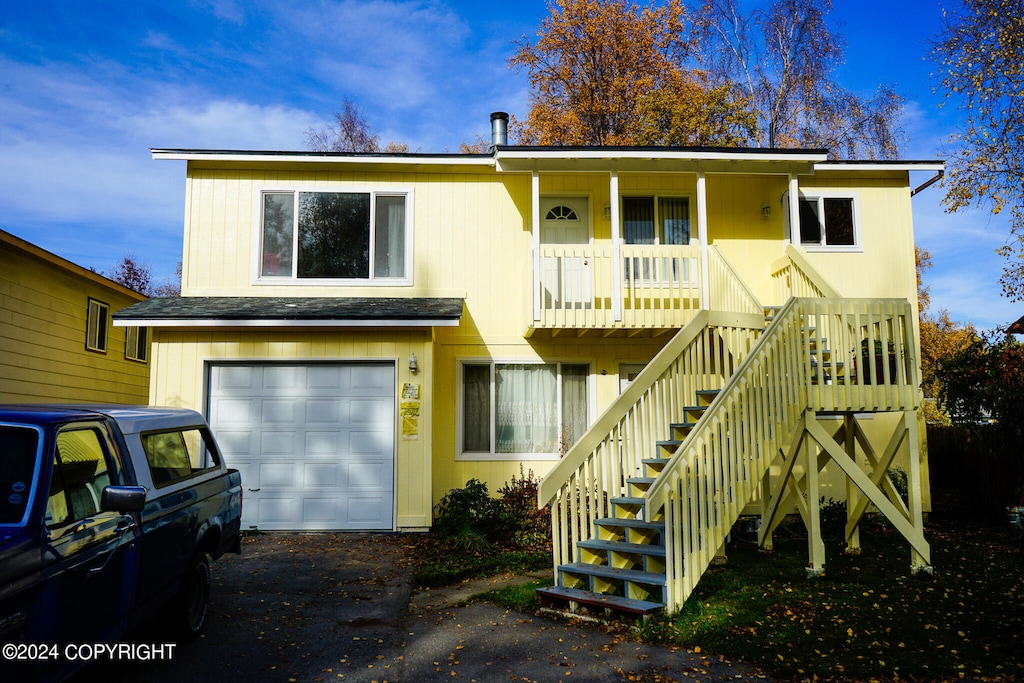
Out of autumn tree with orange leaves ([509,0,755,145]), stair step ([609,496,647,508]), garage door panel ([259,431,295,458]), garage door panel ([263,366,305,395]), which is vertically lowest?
stair step ([609,496,647,508])

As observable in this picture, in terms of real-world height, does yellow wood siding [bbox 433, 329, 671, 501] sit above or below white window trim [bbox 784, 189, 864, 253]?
below

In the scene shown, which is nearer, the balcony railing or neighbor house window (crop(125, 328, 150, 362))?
the balcony railing

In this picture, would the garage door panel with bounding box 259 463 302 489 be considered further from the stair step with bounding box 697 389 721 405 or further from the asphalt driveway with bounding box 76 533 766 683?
the stair step with bounding box 697 389 721 405

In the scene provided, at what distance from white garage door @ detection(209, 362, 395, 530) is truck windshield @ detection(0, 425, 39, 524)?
7023mm

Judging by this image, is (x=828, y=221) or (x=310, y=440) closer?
(x=310, y=440)

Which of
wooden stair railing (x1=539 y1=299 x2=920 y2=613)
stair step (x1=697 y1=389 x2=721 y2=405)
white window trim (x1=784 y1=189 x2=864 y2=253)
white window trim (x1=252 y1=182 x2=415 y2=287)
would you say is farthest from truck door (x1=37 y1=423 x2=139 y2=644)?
white window trim (x1=784 y1=189 x2=864 y2=253)

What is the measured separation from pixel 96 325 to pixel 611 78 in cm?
1754

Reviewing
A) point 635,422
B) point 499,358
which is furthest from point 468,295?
point 635,422

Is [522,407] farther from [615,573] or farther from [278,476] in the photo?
[615,573]

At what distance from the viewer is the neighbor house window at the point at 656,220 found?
12758 mm

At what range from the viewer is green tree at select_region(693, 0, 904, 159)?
953 inches

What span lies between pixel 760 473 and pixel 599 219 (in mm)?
6460

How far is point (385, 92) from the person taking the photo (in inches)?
1052

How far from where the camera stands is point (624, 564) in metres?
7.01
